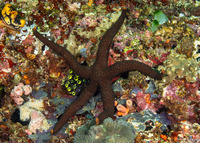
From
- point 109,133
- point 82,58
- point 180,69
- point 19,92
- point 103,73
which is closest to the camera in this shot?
point 109,133

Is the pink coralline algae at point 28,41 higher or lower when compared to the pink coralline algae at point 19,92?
higher

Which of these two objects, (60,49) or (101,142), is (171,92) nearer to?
(101,142)

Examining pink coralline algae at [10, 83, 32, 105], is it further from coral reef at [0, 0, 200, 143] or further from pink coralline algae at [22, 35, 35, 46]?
pink coralline algae at [22, 35, 35, 46]

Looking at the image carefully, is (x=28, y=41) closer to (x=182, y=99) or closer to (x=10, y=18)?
(x=10, y=18)

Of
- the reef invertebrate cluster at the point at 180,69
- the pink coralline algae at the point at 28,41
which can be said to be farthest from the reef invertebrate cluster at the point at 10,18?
the reef invertebrate cluster at the point at 180,69

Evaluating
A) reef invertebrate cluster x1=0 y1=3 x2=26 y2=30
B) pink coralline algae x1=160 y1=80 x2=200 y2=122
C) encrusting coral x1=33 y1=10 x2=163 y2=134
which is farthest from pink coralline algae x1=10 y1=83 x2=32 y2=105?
pink coralline algae x1=160 y1=80 x2=200 y2=122

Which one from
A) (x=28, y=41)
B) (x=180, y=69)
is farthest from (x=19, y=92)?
(x=180, y=69)

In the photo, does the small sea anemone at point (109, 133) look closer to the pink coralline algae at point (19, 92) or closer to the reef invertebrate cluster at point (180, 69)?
the reef invertebrate cluster at point (180, 69)
